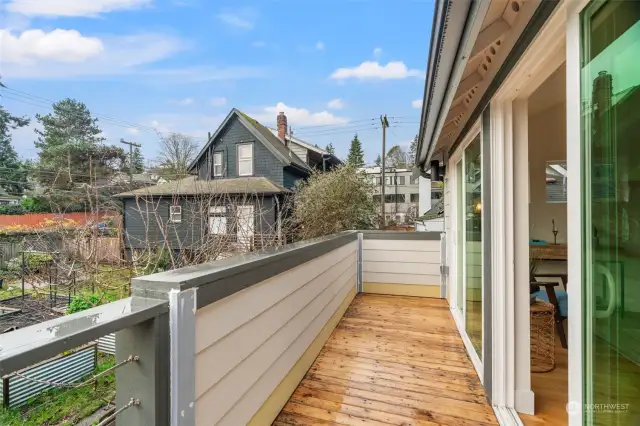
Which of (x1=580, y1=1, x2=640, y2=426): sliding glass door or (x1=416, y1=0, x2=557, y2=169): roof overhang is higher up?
(x1=416, y1=0, x2=557, y2=169): roof overhang

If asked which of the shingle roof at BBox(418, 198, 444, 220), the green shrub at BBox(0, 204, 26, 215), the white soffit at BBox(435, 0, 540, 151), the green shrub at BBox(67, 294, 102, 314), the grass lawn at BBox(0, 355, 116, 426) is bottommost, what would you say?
the grass lawn at BBox(0, 355, 116, 426)

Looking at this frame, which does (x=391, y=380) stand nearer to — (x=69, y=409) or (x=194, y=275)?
(x=194, y=275)

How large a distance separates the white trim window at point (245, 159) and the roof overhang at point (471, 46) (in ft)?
36.6

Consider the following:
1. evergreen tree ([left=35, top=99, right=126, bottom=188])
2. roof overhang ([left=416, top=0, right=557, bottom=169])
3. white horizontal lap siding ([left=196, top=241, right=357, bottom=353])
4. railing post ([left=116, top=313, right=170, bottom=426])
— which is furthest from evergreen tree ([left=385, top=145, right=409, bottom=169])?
railing post ([left=116, top=313, right=170, bottom=426])

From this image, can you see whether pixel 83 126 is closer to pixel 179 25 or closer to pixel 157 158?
pixel 157 158

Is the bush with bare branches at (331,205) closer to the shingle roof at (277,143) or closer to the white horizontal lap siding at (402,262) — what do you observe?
the shingle roof at (277,143)

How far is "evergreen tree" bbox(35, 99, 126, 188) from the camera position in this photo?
830 inches

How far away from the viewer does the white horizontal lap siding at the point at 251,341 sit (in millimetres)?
1405

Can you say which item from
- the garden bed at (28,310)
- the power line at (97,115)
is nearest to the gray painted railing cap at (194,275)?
the garden bed at (28,310)

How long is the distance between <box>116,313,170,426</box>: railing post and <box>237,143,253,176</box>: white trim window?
479 inches

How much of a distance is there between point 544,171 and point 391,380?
367cm

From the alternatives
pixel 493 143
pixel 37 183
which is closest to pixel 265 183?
pixel 493 143

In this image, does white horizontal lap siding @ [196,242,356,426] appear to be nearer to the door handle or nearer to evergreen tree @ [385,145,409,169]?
the door handle

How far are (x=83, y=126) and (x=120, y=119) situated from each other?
321 cm
